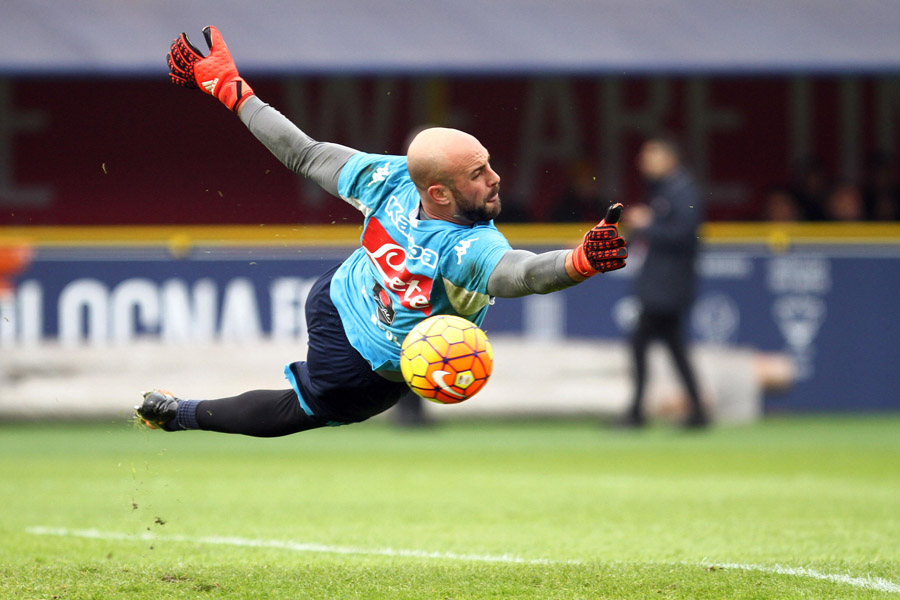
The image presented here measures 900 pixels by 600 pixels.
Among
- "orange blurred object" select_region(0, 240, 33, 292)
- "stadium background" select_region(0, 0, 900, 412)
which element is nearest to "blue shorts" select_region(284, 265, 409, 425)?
"stadium background" select_region(0, 0, 900, 412)

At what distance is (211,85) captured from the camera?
6.14 meters

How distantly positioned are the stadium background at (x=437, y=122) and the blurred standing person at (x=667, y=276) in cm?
112

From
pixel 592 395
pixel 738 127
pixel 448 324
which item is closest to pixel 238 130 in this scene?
pixel 448 324

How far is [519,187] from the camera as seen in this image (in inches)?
688

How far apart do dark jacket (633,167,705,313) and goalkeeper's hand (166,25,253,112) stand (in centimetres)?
627

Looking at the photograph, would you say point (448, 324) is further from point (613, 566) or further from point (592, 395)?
point (592, 395)

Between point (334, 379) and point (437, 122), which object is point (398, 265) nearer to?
point (334, 379)

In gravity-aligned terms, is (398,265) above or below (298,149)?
below

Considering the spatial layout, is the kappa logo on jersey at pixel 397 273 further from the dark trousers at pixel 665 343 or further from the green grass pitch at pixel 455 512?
the dark trousers at pixel 665 343

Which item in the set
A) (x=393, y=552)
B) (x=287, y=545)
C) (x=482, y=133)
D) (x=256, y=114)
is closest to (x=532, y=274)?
(x=256, y=114)

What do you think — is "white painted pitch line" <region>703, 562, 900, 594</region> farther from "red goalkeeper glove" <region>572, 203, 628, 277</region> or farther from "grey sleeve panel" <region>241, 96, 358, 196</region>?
"grey sleeve panel" <region>241, 96, 358, 196</region>

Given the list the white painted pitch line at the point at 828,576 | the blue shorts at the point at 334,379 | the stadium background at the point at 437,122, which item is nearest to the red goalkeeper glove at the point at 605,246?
the blue shorts at the point at 334,379

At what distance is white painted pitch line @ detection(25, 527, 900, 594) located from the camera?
545 cm

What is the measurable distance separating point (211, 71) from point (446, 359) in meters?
1.99
